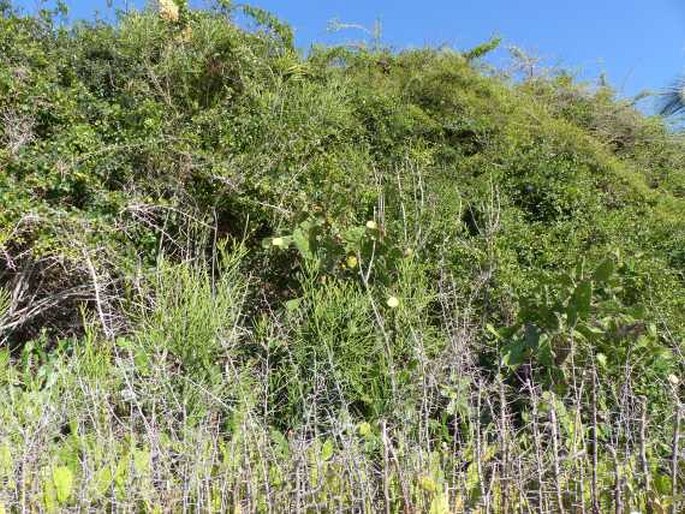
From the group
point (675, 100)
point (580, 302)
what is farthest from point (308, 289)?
point (675, 100)

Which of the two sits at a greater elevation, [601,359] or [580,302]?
[580,302]

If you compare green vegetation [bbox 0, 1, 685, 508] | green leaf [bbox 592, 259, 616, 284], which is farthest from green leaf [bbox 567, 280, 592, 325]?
green leaf [bbox 592, 259, 616, 284]

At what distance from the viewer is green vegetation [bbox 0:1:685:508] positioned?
1.81 meters

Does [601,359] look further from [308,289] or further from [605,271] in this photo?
[308,289]

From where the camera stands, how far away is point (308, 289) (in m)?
3.10

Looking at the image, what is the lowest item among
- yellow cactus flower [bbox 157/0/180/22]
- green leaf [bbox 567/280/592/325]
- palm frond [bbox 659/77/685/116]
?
green leaf [bbox 567/280/592/325]

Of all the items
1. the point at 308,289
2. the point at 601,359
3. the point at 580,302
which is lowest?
the point at 601,359

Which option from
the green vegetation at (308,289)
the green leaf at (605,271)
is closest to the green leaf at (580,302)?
the green vegetation at (308,289)

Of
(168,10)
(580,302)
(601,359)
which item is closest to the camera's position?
(580,302)

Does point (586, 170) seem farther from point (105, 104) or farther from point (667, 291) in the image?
point (105, 104)

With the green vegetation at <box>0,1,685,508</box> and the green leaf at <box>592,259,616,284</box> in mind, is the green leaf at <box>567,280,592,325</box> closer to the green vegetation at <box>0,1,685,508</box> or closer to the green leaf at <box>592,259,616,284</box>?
the green vegetation at <box>0,1,685,508</box>

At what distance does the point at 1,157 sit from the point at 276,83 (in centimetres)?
205

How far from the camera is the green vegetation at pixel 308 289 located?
1.81 meters

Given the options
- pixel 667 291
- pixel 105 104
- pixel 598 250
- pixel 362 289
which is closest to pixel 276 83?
pixel 105 104
